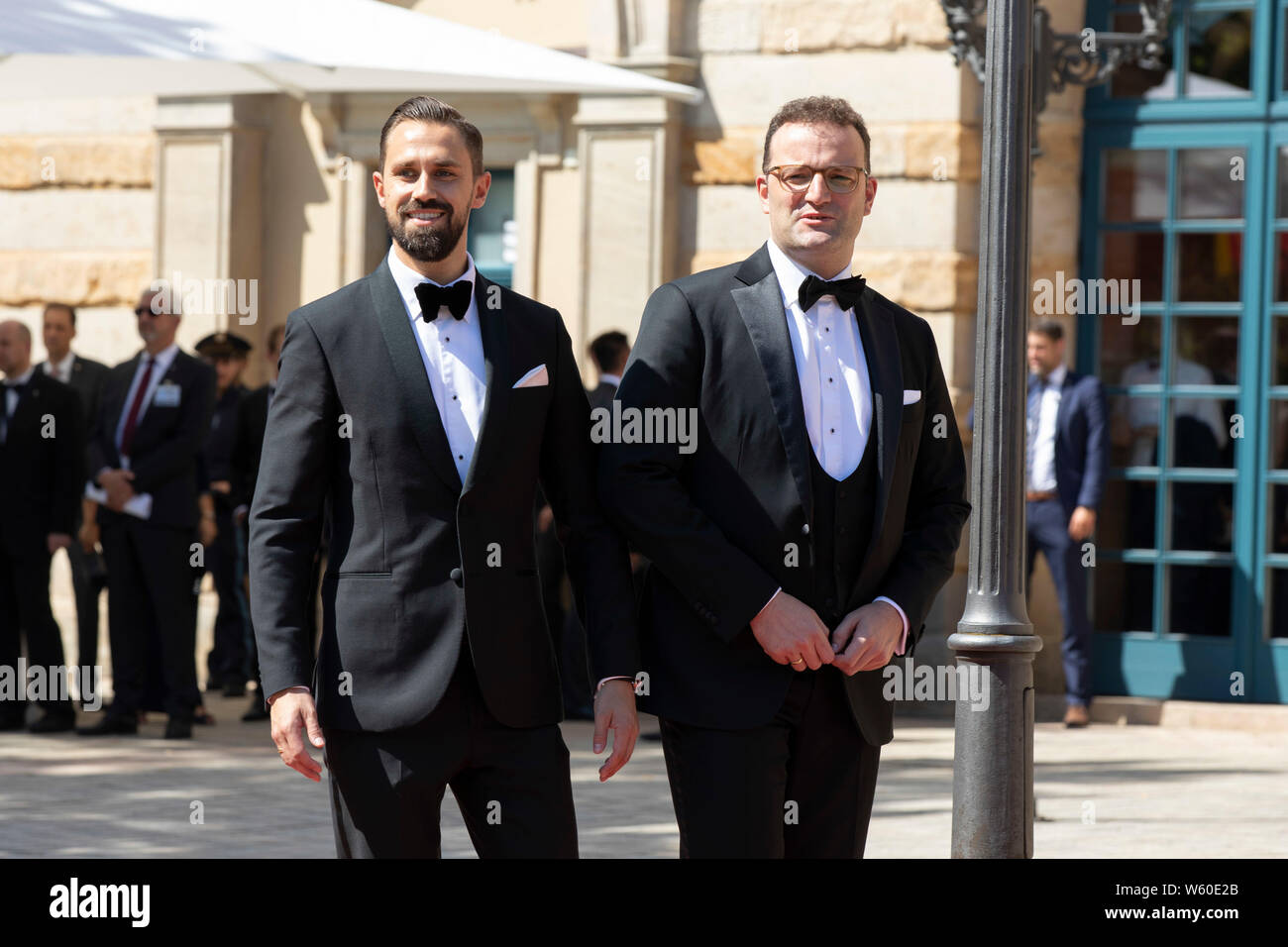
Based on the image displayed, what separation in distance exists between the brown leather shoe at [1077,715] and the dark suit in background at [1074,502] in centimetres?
2

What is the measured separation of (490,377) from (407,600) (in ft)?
1.47

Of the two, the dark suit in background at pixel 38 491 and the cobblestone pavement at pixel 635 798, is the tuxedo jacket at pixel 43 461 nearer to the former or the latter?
the dark suit in background at pixel 38 491

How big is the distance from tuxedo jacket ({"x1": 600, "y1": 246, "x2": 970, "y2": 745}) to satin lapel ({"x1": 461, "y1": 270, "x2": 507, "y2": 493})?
225mm

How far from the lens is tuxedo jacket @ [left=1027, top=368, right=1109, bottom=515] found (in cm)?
997

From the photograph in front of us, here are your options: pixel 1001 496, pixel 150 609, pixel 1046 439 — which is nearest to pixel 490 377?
pixel 1001 496

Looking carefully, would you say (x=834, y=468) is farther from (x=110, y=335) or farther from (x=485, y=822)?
(x=110, y=335)

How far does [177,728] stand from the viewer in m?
9.13

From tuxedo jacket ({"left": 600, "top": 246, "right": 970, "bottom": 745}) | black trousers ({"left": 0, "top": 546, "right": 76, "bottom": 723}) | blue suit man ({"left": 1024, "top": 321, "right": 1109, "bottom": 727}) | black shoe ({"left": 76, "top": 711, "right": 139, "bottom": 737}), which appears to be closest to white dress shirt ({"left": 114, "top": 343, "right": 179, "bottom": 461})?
black trousers ({"left": 0, "top": 546, "right": 76, "bottom": 723})

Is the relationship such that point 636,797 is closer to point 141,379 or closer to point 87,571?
point 141,379

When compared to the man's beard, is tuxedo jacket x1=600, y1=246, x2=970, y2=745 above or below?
below

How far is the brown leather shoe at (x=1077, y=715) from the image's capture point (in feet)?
32.6

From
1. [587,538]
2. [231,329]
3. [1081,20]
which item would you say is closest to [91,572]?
[231,329]

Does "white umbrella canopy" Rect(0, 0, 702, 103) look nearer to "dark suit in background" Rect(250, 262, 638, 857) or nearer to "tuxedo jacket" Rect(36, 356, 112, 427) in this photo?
"tuxedo jacket" Rect(36, 356, 112, 427)

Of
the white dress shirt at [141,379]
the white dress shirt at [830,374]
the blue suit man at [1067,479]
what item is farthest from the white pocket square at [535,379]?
the blue suit man at [1067,479]
